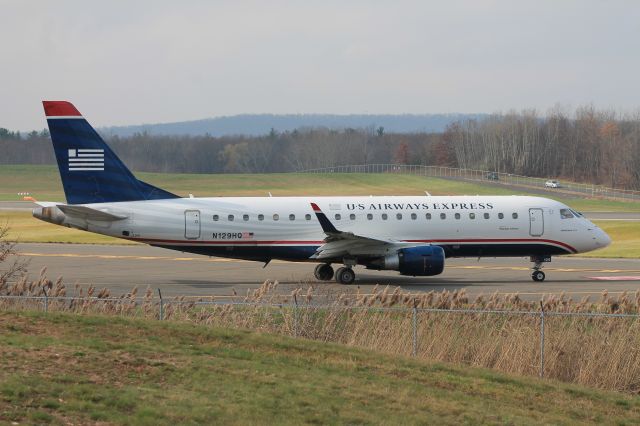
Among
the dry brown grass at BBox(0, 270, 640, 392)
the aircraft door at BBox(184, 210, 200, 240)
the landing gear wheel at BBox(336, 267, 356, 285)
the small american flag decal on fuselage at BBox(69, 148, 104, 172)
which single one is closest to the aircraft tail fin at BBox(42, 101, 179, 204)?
the small american flag decal on fuselage at BBox(69, 148, 104, 172)

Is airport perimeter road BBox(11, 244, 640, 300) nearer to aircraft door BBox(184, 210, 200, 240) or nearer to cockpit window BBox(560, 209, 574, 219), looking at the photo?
aircraft door BBox(184, 210, 200, 240)

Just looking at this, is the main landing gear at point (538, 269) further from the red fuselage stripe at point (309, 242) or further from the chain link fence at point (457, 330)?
the chain link fence at point (457, 330)

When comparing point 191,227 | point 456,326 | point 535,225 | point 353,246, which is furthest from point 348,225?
point 456,326

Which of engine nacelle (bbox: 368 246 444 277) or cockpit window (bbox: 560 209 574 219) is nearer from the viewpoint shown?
engine nacelle (bbox: 368 246 444 277)

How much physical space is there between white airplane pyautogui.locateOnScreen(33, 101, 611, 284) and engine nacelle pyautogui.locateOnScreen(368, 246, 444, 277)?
36 millimetres

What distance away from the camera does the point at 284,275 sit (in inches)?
1572

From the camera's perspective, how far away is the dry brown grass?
2156 cm

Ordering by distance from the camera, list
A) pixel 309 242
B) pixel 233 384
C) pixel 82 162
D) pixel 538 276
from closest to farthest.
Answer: pixel 233 384 → pixel 82 162 → pixel 309 242 → pixel 538 276

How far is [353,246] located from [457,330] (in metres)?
13.1

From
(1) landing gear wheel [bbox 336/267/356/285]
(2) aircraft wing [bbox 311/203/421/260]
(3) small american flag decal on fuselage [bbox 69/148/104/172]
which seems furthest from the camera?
(1) landing gear wheel [bbox 336/267/356/285]

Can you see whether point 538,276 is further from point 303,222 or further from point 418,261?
point 303,222

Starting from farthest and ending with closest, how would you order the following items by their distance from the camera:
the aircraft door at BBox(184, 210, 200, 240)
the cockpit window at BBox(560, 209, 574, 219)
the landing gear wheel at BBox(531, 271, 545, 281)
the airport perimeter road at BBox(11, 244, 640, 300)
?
the cockpit window at BBox(560, 209, 574, 219), the landing gear wheel at BBox(531, 271, 545, 281), the aircraft door at BBox(184, 210, 200, 240), the airport perimeter road at BBox(11, 244, 640, 300)

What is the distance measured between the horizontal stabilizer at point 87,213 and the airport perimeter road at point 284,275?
2.45m

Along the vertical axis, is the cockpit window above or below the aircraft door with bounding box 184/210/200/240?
above
